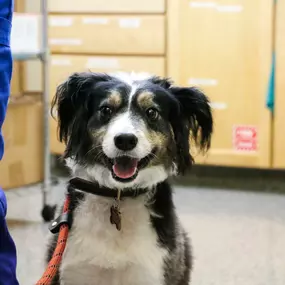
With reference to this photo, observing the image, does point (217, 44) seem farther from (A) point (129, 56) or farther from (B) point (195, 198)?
(B) point (195, 198)

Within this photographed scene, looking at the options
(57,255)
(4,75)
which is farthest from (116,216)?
(4,75)

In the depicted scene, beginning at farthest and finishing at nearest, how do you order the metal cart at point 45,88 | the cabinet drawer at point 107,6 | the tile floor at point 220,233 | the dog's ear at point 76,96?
1. the cabinet drawer at point 107,6
2. the metal cart at point 45,88
3. the tile floor at point 220,233
4. the dog's ear at point 76,96

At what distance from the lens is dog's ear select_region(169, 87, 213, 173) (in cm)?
158

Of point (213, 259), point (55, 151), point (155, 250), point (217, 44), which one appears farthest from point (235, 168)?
point (155, 250)

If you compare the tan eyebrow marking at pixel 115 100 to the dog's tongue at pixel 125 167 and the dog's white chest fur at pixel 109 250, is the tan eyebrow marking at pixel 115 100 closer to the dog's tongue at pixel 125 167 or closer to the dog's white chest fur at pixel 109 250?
the dog's tongue at pixel 125 167

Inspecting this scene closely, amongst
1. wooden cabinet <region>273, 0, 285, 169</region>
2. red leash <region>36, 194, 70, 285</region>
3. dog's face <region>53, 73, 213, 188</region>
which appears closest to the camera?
red leash <region>36, 194, 70, 285</region>

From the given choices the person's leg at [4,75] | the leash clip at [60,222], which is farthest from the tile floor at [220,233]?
the person's leg at [4,75]

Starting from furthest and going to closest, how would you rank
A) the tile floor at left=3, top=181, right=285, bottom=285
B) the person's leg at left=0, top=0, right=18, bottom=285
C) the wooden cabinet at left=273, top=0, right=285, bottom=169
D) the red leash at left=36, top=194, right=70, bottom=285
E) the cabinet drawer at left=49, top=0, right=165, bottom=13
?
the cabinet drawer at left=49, top=0, right=165, bottom=13 < the wooden cabinet at left=273, top=0, right=285, bottom=169 < the tile floor at left=3, top=181, right=285, bottom=285 < the red leash at left=36, top=194, right=70, bottom=285 < the person's leg at left=0, top=0, right=18, bottom=285

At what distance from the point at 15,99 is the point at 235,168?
1.43 metres

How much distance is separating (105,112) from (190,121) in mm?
255

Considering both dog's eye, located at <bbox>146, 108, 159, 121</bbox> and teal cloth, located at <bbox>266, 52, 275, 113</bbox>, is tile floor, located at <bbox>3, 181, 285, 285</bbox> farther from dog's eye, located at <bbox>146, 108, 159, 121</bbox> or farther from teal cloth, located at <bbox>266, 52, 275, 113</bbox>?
dog's eye, located at <bbox>146, 108, 159, 121</bbox>

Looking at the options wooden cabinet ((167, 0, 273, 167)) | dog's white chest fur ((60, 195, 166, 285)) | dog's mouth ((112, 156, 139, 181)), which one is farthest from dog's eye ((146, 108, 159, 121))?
wooden cabinet ((167, 0, 273, 167))

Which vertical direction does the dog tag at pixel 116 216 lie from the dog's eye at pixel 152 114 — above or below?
below

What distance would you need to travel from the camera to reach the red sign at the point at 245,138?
313cm
